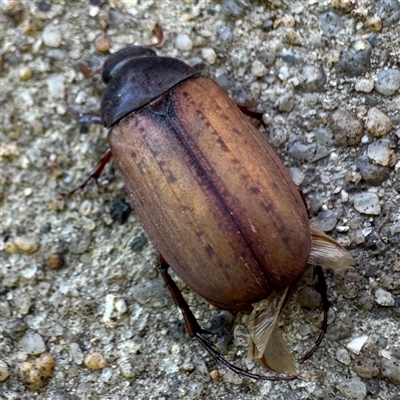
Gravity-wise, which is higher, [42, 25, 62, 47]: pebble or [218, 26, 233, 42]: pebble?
[42, 25, 62, 47]: pebble

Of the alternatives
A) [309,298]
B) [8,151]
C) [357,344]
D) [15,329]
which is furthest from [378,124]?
[15,329]

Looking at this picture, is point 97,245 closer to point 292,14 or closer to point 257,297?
point 257,297

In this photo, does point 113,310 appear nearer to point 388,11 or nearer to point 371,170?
point 371,170

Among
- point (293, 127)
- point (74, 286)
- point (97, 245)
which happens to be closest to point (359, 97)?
point (293, 127)

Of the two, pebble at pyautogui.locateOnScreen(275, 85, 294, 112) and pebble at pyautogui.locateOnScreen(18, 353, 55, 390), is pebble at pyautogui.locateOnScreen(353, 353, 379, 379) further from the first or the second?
pebble at pyautogui.locateOnScreen(18, 353, 55, 390)

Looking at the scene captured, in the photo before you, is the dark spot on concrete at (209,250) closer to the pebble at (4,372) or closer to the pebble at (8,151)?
the pebble at (4,372)

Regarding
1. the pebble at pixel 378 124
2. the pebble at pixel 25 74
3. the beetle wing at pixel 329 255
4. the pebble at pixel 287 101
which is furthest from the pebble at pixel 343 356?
the pebble at pixel 25 74

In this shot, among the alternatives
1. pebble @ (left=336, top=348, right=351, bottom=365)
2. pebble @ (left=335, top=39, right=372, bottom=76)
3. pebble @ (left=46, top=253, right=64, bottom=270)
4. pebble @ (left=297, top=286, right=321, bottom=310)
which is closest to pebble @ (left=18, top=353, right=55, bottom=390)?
pebble @ (left=46, top=253, right=64, bottom=270)
